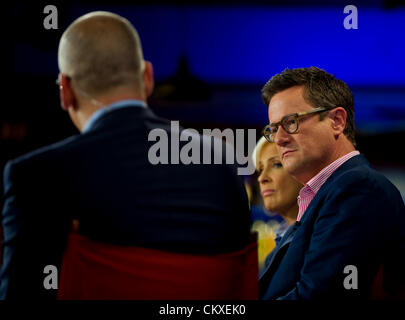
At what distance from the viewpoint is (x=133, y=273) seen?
0.98 metres

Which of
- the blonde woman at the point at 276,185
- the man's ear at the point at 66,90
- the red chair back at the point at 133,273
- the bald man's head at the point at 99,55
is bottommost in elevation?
the red chair back at the point at 133,273

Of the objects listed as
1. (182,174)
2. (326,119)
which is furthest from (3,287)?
(326,119)

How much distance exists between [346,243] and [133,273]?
0.47 meters

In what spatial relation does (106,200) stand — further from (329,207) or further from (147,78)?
(329,207)

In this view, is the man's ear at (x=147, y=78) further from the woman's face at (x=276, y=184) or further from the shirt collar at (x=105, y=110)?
the woman's face at (x=276, y=184)

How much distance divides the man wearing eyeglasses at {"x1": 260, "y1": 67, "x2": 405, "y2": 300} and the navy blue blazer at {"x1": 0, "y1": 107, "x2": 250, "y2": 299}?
0.78 feet

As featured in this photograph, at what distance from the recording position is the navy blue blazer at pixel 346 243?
1107 mm

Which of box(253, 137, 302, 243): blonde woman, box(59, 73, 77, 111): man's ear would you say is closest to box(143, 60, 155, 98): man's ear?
box(59, 73, 77, 111): man's ear

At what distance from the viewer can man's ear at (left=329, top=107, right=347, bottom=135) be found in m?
1.33

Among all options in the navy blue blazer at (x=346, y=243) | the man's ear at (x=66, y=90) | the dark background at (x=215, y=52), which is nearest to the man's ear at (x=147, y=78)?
the man's ear at (x=66, y=90)

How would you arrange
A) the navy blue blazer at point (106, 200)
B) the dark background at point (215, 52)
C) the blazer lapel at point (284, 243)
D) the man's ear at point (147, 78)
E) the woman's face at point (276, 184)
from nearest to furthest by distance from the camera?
the navy blue blazer at point (106, 200), the man's ear at point (147, 78), the blazer lapel at point (284, 243), the woman's face at point (276, 184), the dark background at point (215, 52)

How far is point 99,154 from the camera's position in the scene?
3.27 feet
